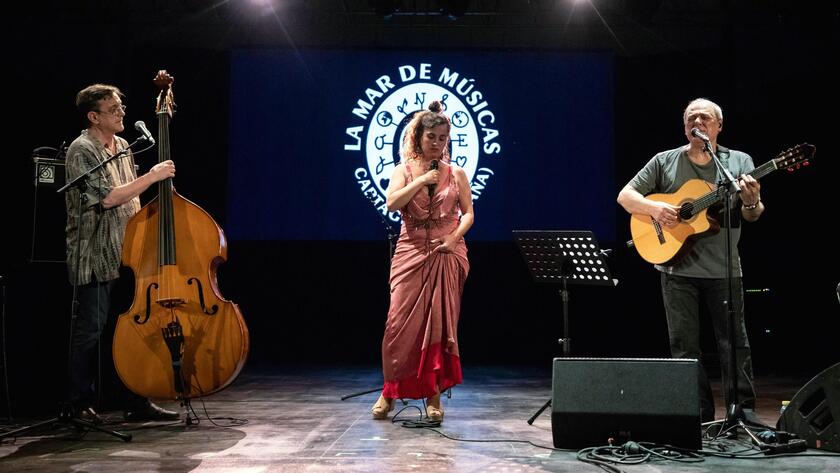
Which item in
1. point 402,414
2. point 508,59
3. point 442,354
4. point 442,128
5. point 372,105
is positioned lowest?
point 402,414

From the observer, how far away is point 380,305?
25.9 ft

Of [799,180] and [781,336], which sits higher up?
[799,180]

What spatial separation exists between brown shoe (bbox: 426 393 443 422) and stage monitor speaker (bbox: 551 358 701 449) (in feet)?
2.82

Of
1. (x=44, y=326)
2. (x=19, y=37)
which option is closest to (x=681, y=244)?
(x=44, y=326)

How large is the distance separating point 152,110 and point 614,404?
613 centimetres

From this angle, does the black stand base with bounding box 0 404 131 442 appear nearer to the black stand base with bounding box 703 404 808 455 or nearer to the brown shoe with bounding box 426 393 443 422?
the brown shoe with bounding box 426 393 443 422

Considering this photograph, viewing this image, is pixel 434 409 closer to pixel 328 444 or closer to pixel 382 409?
pixel 382 409

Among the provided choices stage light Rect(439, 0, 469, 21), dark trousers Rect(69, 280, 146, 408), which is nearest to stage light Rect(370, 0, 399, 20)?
stage light Rect(439, 0, 469, 21)

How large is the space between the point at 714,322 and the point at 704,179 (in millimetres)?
682

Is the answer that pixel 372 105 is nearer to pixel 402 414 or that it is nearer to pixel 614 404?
pixel 402 414

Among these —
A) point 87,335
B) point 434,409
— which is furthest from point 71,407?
point 434,409

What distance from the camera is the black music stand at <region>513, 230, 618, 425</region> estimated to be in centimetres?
366

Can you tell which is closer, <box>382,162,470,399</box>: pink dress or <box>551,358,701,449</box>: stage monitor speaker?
<box>551,358,701,449</box>: stage monitor speaker

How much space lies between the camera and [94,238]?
12.5 ft
